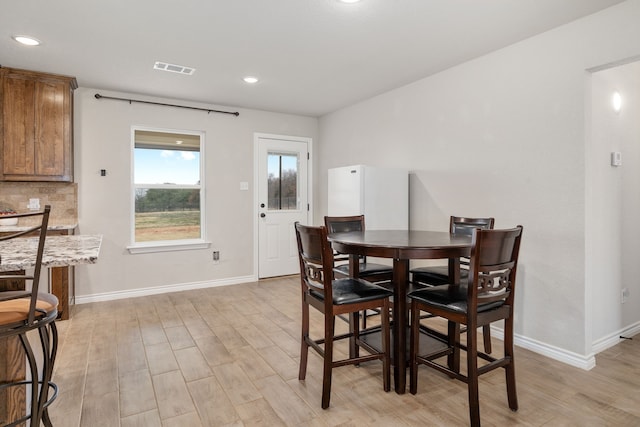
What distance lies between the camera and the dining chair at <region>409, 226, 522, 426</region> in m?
1.80

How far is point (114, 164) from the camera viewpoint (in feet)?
14.0

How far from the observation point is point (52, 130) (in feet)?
12.2

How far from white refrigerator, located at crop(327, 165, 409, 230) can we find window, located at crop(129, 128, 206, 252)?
215 centimetres

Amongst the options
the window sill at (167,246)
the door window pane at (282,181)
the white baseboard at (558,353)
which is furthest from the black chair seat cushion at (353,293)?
the door window pane at (282,181)

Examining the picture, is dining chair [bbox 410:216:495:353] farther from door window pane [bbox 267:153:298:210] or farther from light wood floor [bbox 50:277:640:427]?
door window pane [bbox 267:153:298:210]

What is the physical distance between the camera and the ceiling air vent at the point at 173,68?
3.41 m

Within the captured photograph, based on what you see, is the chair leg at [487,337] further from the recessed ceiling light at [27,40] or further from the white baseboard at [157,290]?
the recessed ceiling light at [27,40]

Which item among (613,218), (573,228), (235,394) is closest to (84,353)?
(235,394)

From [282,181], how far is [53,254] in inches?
155

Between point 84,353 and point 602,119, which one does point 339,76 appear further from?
point 84,353

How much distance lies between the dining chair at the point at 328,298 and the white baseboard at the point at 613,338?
172 cm

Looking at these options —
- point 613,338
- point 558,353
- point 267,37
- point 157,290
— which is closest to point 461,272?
point 558,353

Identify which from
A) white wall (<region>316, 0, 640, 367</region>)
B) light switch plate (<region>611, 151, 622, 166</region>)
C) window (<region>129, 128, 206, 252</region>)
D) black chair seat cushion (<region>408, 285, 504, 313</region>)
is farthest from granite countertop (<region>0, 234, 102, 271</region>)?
light switch plate (<region>611, 151, 622, 166</region>)

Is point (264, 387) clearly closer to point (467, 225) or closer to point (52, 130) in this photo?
point (467, 225)
